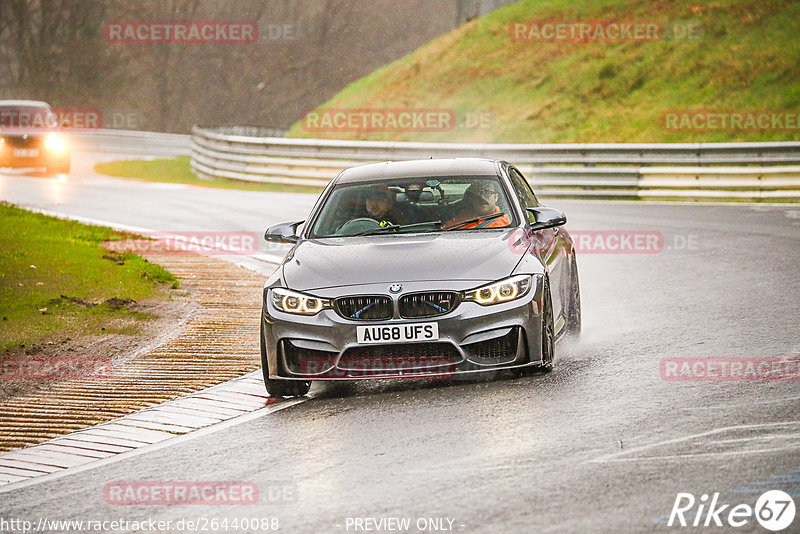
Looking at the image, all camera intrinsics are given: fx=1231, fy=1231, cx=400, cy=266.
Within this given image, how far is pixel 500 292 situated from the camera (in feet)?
26.5

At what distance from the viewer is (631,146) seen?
23875mm

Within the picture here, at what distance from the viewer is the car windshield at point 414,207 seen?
30.2 feet

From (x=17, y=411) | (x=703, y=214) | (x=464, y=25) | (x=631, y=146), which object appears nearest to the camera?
(x=17, y=411)

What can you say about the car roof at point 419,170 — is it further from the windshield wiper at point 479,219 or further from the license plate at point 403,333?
the license plate at point 403,333

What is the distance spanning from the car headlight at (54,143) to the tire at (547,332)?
25205 mm

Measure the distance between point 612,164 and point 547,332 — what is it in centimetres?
1696

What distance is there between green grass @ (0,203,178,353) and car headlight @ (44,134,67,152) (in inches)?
565

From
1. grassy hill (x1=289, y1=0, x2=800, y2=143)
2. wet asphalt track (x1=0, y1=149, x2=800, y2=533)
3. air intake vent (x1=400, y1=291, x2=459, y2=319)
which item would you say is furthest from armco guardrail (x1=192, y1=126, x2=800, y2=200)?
air intake vent (x1=400, y1=291, x2=459, y2=319)

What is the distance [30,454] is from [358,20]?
81.3m

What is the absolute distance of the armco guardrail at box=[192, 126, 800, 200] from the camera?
22234 mm

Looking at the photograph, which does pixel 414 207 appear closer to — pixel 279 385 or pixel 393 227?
pixel 393 227

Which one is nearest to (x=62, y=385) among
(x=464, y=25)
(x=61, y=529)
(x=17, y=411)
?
(x=17, y=411)

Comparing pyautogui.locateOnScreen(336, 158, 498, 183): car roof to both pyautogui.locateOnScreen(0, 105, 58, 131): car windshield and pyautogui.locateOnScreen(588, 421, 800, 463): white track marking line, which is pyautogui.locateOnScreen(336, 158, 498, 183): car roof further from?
pyautogui.locateOnScreen(0, 105, 58, 131): car windshield

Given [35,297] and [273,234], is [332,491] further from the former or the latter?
[35,297]
